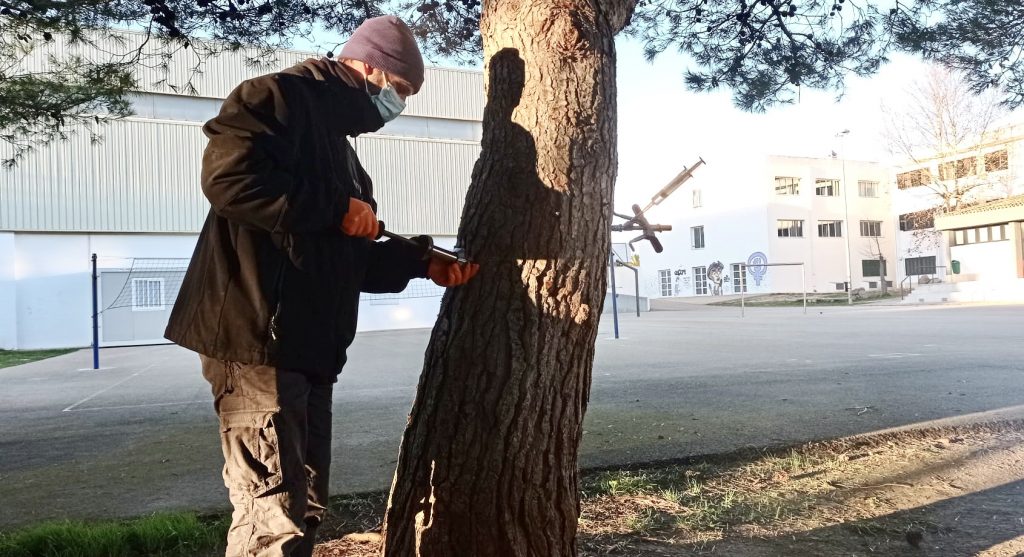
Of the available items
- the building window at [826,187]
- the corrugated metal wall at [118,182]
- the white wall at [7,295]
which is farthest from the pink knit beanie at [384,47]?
the building window at [826,187]

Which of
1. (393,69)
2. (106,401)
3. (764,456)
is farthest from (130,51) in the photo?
(764,456)

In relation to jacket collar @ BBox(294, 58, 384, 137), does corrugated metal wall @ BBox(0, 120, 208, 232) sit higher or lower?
higher

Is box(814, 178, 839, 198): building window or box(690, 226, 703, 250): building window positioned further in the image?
box(690, 226, 703, 250): building window

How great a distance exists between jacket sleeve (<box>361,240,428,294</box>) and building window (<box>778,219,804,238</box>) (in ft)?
150

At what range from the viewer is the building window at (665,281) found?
51.8 metres

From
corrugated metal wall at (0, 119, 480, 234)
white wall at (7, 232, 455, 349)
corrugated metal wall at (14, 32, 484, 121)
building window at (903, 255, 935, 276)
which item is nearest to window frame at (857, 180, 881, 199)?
building window at (903, 255, 935, 276)

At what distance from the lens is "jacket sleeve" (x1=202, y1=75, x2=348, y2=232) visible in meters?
1.64

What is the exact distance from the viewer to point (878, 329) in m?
14.6

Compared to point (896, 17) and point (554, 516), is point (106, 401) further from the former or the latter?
point (896, 17)

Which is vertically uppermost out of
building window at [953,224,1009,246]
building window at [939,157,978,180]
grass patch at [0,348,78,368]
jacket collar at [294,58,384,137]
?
building window at [939,157,978,180]

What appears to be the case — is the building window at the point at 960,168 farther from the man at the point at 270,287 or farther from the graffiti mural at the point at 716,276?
the man at the point at 270,287

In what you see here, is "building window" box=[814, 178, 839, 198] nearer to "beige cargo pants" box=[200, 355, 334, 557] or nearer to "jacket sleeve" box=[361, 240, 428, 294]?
"jacket sleeve" box=[361, 240, 428, 294]

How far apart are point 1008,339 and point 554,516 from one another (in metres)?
11.8

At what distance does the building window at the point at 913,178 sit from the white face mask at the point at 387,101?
4245cm
